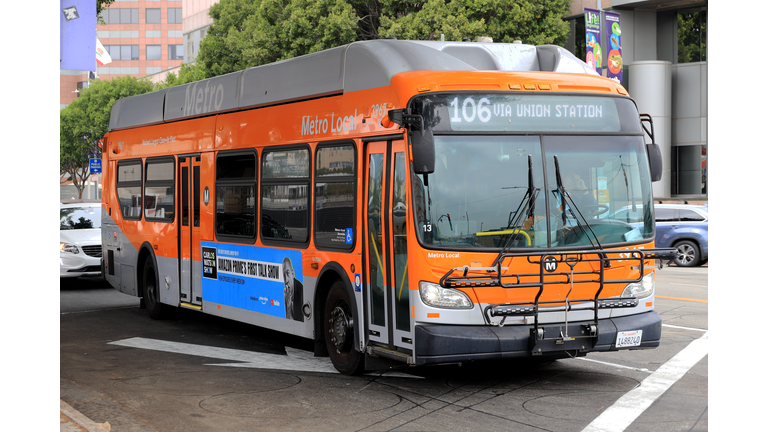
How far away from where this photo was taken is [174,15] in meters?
107

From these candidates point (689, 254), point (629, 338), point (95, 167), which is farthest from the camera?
point (95, 167)

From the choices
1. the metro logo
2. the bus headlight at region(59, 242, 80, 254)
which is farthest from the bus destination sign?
the bus headlight at region(59, 242, 80, 254)

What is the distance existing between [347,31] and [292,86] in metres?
15.9

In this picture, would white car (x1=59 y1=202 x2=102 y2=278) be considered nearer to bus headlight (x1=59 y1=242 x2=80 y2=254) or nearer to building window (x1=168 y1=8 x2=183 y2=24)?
bus headlight (x1=59 y1=242 x2=80 y2=254)

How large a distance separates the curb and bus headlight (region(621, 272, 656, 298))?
4644mm

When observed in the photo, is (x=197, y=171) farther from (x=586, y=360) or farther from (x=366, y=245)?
(x=586, y=360)

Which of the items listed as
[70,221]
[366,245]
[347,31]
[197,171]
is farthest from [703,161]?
[366,245]

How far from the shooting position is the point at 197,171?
39.7ft

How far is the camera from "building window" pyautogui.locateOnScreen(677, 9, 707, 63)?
34.4 metres

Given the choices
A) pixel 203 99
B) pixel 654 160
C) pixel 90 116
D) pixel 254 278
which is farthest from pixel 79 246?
pixel 90 116

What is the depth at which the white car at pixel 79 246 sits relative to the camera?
17.7 m

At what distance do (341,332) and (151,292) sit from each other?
5.83 meters

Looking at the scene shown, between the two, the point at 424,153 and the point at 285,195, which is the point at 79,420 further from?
the point at 285,195

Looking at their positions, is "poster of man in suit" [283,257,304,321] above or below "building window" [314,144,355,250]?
below
